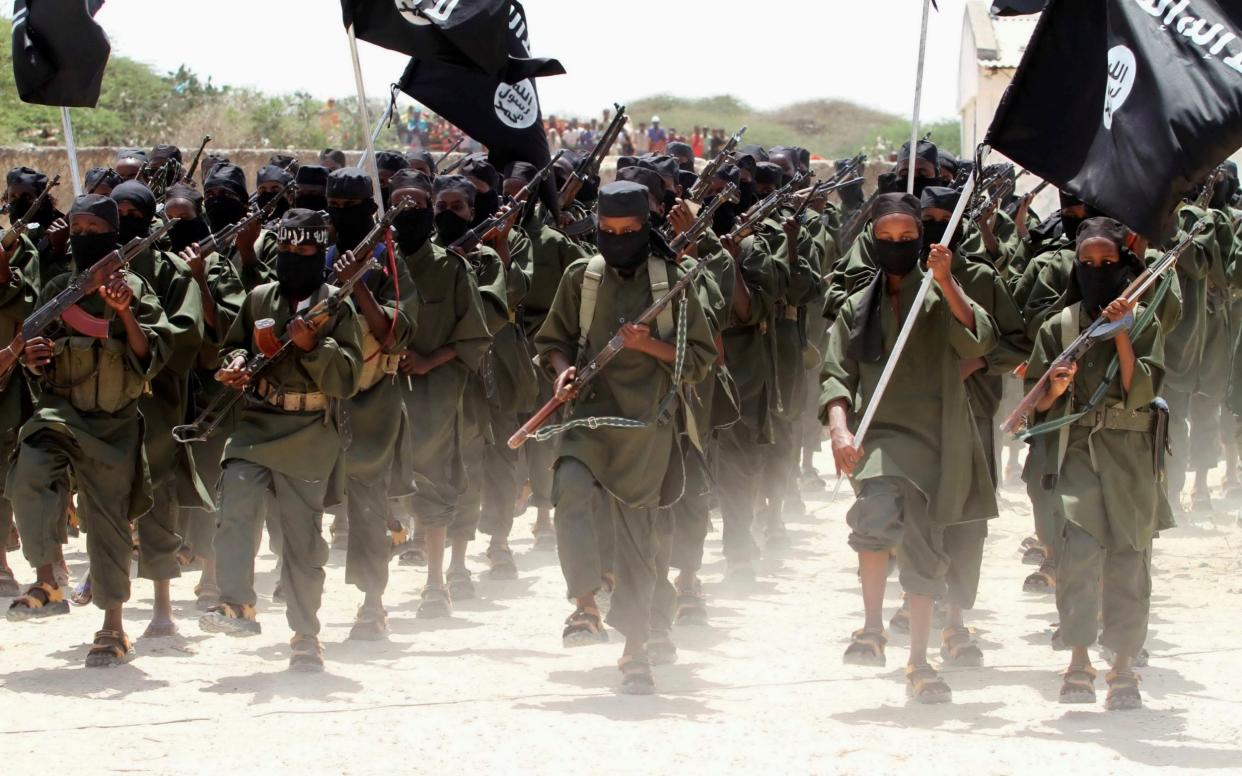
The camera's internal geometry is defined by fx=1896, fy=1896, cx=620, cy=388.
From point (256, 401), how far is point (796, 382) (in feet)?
14.8

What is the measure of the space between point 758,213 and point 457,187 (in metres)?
1.75

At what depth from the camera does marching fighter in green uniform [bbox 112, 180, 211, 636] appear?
8625 millimetres

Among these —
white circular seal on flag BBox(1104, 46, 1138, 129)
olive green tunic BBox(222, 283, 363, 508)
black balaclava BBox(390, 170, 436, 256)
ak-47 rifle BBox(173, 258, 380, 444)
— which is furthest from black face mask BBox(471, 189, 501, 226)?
white circular seal on flag BBox(1104, 46, 1138, 129)

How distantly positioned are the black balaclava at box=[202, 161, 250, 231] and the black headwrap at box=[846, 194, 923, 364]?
3.77 m

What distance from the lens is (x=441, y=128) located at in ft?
101

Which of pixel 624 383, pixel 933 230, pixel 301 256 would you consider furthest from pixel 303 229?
pixel 933 230

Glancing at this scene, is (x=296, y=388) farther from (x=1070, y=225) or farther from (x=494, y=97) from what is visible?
(x=1070, y=225)

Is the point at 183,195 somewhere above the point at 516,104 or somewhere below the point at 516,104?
below

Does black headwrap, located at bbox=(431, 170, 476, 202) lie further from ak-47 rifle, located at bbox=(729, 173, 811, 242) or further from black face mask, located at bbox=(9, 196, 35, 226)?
black face mask, located at bbox=(9, 196, 35, 226)

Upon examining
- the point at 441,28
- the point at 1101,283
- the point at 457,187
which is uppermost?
the point at 441,28

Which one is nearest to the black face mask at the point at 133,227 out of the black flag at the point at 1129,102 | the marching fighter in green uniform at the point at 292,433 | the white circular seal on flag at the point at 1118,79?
the marching fighter in green uniform at the point at 292,433

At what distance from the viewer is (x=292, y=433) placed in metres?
8.08

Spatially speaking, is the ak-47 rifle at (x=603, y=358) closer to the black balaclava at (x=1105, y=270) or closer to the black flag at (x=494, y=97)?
the black balaclava at (x=1105, y=270)

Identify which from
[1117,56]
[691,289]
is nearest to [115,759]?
[691,289]
